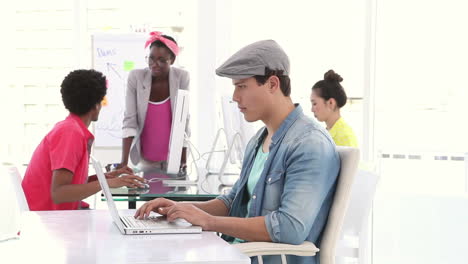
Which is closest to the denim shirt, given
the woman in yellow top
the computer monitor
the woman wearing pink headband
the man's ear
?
the man's ear

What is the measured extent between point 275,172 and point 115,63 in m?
4.17

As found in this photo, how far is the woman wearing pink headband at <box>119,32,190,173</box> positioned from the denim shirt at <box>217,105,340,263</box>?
6.21 feet

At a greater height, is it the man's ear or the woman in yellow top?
the man's ear

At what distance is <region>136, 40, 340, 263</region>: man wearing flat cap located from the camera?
1977 mm

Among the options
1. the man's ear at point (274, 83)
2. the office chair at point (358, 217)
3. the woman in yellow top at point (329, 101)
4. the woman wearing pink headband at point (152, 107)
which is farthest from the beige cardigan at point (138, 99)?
the man's ear at point (274, 83)

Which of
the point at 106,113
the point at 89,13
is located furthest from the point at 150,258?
the point at 89,13

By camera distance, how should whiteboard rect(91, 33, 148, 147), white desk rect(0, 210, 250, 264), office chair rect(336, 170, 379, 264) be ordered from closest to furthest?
white desk rect(0, 210, 250, 264), office chair rect(336, 170, 379, 264), whiteboard rect(91, 33, 148, 147)

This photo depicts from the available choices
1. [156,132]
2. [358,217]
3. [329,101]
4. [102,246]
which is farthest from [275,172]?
[329,101]

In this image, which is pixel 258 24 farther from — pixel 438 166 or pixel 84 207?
pixel 84 207

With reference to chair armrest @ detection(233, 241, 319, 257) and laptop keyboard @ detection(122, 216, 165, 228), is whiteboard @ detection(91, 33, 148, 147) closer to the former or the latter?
laptop keyboard @ detection(122, 216, 165, 228)

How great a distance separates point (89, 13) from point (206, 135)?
1.62 metres

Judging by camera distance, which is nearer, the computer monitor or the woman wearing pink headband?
the computer monitor

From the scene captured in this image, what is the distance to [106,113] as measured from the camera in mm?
6035

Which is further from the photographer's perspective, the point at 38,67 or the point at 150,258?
the point at 38,67
